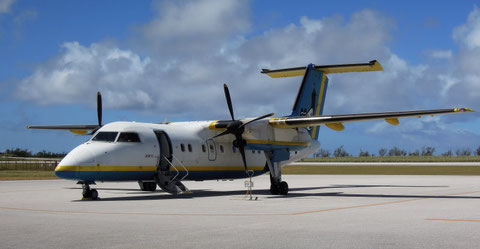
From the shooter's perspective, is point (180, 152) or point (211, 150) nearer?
point (180, 152)

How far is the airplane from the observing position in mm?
20156

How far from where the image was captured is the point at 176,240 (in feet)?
32.4

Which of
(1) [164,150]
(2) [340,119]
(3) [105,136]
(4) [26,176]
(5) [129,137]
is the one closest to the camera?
(3) [105,136]

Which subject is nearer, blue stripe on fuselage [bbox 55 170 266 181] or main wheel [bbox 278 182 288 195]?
blue stripe on fuselage [bbox 55 170 266 181]

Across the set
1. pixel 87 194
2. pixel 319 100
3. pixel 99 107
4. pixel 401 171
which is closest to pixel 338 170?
pixel 401 171

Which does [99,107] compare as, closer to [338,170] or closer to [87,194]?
[87,194]

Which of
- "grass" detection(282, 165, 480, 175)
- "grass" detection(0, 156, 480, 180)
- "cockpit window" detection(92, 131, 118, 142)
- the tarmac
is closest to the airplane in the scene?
"cockpit window" detection(92, 131, 118, 142)

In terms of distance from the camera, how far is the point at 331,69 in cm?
2833

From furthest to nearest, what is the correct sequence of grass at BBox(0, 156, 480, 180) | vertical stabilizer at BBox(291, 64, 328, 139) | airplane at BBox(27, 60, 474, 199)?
grass at BBox(0, 156, 480, 180) < vertical stabilizer at BBox(291, 64, 328, 139) < airplane at BBox(27, 60, 474, 199)

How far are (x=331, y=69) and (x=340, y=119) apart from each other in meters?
5.74

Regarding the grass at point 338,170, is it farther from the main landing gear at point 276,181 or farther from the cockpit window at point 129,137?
the main landing gear at point 276,181

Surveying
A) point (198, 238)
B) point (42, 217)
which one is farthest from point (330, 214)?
point (42, 217)

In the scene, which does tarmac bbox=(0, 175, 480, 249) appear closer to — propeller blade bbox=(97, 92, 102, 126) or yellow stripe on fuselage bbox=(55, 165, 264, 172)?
yellow stripe on fuselage bbox=(55, 165, 264, 172)

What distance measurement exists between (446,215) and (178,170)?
39.0 feet
